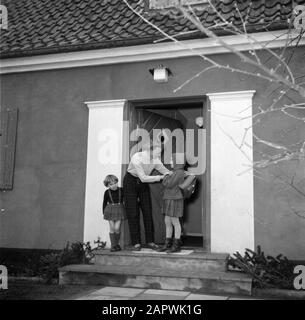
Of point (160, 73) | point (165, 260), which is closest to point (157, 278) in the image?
point (165, 260)

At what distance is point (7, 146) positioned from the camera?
769cm

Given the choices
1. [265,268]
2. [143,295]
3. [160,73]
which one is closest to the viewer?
[143,295]

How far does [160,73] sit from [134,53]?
0.66 meters

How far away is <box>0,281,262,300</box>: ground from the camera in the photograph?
512 cm

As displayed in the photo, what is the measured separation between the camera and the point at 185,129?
897 centimetres

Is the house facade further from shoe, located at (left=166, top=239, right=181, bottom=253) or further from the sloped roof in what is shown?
shoe, located at (left=166, top=239, right=181, bottom=253)

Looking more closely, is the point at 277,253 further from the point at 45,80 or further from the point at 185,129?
the point at 45,80

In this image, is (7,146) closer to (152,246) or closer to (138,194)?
(138,194)

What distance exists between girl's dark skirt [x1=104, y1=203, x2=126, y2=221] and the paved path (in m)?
1.28

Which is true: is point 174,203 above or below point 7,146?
below

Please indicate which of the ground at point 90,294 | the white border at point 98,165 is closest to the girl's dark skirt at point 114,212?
the white border at point 98,165

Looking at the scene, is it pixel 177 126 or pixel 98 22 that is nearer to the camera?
pixel 98 22

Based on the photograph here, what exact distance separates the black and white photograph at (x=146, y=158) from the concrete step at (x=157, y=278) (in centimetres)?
2
